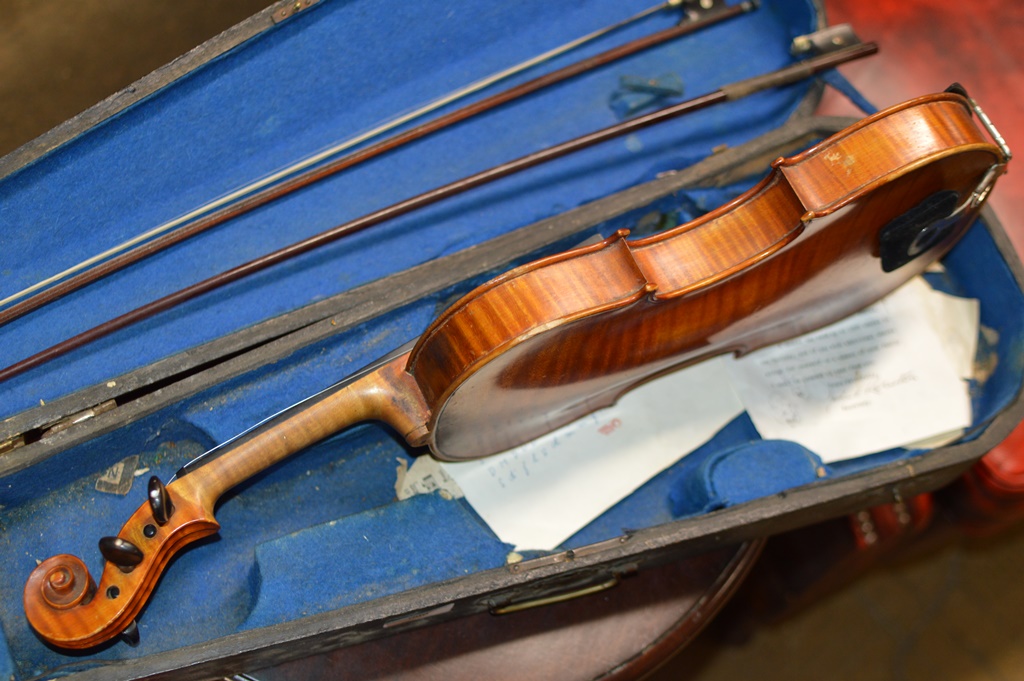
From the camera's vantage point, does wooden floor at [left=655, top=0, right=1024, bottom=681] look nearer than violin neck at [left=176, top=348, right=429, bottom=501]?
No

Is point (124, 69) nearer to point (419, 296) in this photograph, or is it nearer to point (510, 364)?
point (419, 296)

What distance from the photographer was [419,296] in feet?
5.34

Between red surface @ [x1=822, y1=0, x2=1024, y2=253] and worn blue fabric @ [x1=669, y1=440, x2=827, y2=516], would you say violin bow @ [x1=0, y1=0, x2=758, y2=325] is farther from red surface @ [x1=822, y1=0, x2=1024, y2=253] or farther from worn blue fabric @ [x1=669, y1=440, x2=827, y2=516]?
worn blue fabric @ [x1=669, y1=440, x2=827, y2=516]

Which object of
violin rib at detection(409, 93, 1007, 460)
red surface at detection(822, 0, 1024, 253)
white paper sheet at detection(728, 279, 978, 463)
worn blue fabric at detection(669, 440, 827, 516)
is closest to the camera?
violin rib at detection(409, 93, 1007, 460)

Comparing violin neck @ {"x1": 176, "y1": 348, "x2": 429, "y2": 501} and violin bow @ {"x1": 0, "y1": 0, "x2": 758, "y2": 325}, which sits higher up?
violin bow @ {"x1": 0, "y1": 0, "x2": 758, "y2": 325}

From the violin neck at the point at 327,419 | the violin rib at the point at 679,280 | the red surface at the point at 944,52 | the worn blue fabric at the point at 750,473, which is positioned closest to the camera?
the violin rib at the point at 679,280

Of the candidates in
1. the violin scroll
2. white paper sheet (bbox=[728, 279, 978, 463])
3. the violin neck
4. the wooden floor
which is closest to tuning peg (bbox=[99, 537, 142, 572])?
the violin scroll

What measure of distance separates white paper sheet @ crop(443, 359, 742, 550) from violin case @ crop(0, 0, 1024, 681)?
0.12ft

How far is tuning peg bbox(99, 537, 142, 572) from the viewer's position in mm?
1338

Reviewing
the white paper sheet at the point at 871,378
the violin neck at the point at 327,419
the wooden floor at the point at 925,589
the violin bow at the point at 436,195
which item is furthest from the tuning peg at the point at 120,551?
the wooden floor at the point at 925,589

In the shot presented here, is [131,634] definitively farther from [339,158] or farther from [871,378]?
[871,378]

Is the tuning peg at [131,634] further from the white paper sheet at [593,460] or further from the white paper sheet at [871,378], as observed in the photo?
the white paper sheet at [871,378]

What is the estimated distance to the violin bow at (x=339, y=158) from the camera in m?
1.60

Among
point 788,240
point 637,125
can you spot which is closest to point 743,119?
point 637,125
